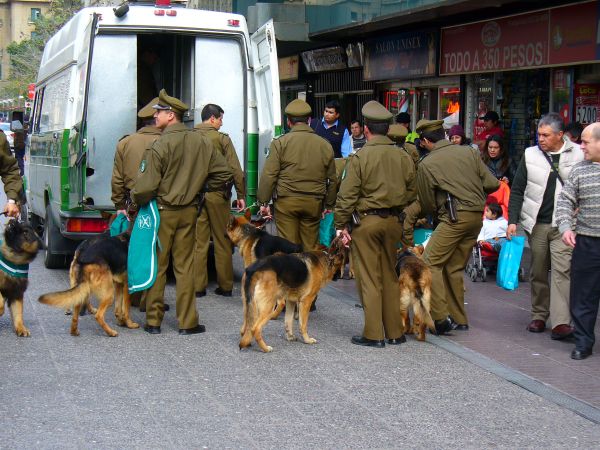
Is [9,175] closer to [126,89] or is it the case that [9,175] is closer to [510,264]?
[126,89]

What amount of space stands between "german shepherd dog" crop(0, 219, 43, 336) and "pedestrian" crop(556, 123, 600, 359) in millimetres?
4557

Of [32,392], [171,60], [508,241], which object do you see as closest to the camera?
[32,392]

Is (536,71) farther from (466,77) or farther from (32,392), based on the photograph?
(32,392)

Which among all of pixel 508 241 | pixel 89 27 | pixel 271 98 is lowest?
pixel 508 241

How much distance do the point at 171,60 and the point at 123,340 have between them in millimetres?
5923

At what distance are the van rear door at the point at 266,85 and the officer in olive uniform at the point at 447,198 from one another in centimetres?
253

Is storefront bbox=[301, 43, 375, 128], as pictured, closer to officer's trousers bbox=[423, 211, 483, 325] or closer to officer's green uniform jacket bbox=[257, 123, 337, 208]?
officer's green uniform jacket bbox=[257, 123, 337, 208]

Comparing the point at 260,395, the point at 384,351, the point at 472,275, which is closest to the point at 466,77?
the point at 472,275

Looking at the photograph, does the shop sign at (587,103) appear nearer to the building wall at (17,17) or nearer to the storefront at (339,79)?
the storefront at (339,79)

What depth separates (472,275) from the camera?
1262cm

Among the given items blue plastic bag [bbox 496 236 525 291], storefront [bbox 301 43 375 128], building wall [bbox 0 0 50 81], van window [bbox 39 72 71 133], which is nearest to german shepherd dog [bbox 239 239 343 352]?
blue plastic bag [bbox 496 236 525 291]

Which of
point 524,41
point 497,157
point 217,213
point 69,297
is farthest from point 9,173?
point 524,41

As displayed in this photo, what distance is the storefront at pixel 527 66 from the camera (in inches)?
547

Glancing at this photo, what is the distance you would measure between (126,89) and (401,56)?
372 inches
